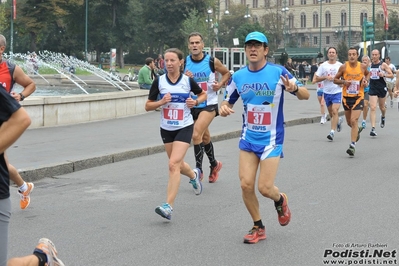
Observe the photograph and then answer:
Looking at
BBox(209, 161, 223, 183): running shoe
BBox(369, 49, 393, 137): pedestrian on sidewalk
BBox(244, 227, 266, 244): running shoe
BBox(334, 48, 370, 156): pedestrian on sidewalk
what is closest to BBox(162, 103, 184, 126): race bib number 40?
BBox(244, 227, 266, 244): running shoe

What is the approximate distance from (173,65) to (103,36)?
8805cm

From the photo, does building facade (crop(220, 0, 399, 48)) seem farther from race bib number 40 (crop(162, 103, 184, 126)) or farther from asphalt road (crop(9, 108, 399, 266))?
race bib number 40 (crop(162, 103, 184, 126))

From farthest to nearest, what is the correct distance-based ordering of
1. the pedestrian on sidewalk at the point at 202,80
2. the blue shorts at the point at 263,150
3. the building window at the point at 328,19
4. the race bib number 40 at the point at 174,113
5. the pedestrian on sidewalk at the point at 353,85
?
A: 1. the building window at the point at 328,19
2. the pedestrian on sidewalk at the point at 353,85
3. the pedestrian on sidewalk at the point at 202,80
4. the race bib number 40 at the point at 174,113
5. the blue shorts at the point at 263,150

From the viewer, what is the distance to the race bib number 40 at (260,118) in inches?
286

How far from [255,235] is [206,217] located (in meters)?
1.28

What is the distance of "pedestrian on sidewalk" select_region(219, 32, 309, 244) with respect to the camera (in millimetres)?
7051

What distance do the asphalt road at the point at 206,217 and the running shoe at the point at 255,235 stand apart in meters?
0.06

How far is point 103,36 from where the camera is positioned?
95.1 metres

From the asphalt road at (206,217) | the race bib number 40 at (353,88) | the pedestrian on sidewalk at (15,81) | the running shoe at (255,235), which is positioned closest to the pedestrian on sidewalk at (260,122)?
the running shoe at (255,235)

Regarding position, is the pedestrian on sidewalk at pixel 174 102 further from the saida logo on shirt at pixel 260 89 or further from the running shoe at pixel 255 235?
the running shoe at pixel 255 235

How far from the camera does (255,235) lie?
7.05m

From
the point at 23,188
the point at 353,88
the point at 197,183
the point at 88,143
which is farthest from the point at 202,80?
the point at 88,143

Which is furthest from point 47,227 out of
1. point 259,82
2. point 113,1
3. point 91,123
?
point 113,1

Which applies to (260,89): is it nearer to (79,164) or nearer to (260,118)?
(260,118)
